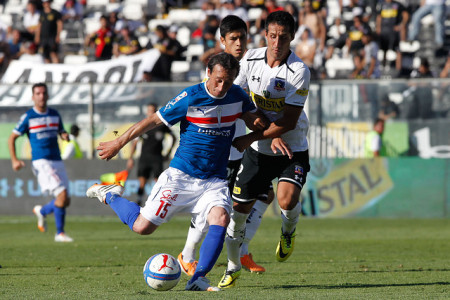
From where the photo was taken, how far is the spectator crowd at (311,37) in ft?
70.5

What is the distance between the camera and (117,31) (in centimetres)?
2452

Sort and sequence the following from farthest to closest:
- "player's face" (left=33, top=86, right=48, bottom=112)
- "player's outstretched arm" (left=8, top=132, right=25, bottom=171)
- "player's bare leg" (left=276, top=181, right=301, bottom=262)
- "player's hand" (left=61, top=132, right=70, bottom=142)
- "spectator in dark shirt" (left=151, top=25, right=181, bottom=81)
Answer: "spectator in dark shirt" (left=151, top=25, right=181, bottom=81) → "player's face" (left=33, top=86, right=48, bottom=112) → "player's outstretched arm" (left=8, top=132, right=25, bottom=171) → "player's hand" (left=61, top=132, right=70, bottom=142) → "player's bare leg" (left=276, top=181, right=301, bottom=262)

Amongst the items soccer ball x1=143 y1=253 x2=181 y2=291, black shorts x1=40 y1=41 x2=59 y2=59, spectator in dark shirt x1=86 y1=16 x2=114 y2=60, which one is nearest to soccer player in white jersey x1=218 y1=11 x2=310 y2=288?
soccer ball x1=143 y1=253 x2=181 y2=291

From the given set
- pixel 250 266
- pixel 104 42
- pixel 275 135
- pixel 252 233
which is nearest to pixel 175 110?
pixel 275 135

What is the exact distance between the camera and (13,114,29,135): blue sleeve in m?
13.9

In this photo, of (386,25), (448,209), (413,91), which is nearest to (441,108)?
(413,91)

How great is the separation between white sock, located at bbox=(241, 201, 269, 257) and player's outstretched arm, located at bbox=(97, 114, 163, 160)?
8.61 feet

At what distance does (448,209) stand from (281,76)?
1098cm

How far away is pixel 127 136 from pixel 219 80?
3.02ft

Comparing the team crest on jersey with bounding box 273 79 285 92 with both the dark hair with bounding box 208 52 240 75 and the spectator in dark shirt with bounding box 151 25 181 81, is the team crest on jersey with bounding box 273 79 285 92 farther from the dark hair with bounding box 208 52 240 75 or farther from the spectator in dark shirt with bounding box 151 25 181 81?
the spectator in dark shirt with bounding box 151 25 181 81

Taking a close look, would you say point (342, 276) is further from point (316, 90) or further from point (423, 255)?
point (316, 90)

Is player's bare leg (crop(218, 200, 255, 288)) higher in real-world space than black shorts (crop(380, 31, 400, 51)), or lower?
lower

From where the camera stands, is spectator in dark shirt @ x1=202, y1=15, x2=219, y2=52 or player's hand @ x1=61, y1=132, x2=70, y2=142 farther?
spectator in dark shirt @ x1=202, y1=15, x2=219, y2=52

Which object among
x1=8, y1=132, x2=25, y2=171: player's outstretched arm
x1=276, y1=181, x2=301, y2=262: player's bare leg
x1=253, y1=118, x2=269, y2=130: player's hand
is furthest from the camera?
x1=8, y1=132, x2=25, y2=171: player's outstretched arm
